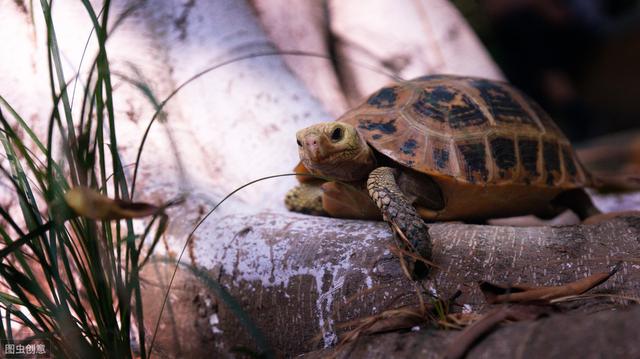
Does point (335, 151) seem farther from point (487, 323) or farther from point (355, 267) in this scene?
point (487, 323)

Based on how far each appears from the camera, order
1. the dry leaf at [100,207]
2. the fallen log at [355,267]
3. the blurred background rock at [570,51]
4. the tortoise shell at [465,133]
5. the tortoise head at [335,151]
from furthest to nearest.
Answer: the blurred background rock at [570,51], the tortoise shell at [465,133], the tortoise head at [335,151], the fallen log at [355,267], the dry leaf at [100,207]

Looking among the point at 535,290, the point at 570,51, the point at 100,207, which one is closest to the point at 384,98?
the point at 535,290

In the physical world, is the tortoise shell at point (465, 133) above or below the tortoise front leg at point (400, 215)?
above

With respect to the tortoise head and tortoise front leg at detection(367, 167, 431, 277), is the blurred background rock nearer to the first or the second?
the tortoise head

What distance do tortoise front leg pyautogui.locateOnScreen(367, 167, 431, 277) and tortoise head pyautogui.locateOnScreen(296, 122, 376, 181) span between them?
0.29 ft

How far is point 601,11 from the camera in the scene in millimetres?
5168

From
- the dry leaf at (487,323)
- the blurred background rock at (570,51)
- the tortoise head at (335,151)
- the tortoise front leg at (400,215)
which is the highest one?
the blurred background rock at (570,51)

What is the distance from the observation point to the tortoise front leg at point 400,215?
163 centimetres

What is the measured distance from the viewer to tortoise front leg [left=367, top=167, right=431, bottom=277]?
1.63m

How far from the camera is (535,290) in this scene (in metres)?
1.38

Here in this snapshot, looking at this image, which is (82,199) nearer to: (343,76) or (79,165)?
(79,165)

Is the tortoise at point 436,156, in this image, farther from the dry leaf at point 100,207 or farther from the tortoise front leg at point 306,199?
the dry leaf at point 100,207

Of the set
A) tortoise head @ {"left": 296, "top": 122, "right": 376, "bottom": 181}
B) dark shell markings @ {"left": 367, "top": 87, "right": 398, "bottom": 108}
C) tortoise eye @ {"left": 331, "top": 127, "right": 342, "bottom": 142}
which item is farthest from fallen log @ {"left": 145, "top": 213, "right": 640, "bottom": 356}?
dark shell markings @ {"left": 367, "top": 87, "right": 398, "bottom": 108}

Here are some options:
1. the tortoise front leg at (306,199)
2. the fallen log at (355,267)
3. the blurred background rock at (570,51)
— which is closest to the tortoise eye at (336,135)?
the fallen log at (355,267)
